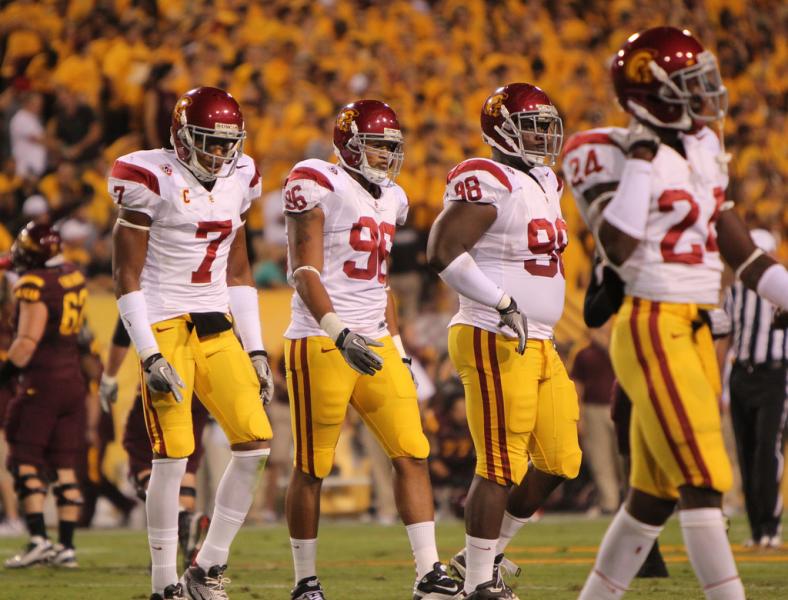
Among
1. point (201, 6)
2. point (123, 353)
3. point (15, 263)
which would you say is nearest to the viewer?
point (123, 353)

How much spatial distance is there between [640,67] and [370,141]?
1.66 m

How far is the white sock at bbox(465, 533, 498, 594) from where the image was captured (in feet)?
16.0

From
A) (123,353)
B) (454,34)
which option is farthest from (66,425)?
(454,34)

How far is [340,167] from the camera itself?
538cm

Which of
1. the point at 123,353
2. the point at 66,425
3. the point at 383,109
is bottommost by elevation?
the point at 66,425

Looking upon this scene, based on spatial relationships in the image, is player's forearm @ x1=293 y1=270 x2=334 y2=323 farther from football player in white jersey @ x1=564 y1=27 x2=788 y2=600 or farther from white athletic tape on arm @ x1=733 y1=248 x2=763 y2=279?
white athletic tape on arm @ x1=733 y1=248 x2=763 y2=279

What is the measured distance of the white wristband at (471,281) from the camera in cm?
481

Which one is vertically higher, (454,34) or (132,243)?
(454,34)

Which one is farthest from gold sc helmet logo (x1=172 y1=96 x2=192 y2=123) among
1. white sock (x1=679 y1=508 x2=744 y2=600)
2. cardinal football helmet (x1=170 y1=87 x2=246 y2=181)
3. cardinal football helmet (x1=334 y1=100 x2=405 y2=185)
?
white sock (x1=679 y1=508 x2=744 y2=600)

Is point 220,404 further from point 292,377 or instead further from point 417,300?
point 417,300

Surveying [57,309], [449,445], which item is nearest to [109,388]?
[57,309]

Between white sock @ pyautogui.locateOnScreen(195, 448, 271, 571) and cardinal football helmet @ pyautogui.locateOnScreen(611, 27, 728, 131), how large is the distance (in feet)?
6.84

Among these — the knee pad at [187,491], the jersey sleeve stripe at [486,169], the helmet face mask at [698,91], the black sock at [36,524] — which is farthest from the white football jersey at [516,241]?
the black sock at [36,524]

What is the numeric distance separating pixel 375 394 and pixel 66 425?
10.4 ft
